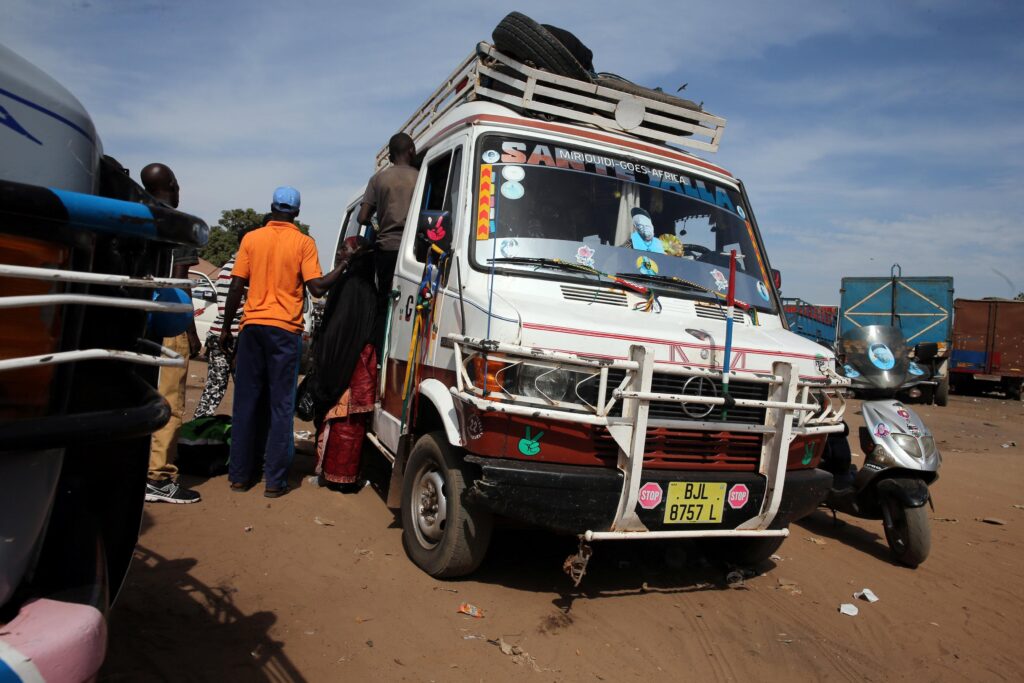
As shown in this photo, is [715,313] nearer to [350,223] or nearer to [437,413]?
[437,413]

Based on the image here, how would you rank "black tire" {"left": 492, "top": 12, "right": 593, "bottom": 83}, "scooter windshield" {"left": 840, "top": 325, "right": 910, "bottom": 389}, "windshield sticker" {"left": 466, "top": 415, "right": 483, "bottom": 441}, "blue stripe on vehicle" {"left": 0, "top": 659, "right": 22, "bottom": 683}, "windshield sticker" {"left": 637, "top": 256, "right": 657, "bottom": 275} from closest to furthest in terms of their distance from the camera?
"blue stripe on vehicle" {"left": 0, "top": 659, "right": 22, "bottom": 683} → "windshield sticker" {"left": 466, "top": 415, "right": 483, "bottom": 441} → "windshield sticker" {"left": 637, "top": 256, "right": 657, "bottom": 275} → "black tire" {"left": 492, "top": 12, "right": 593, "bottom": 83} → "scooter windshield" {"left": 840, "top": 325, "right": 910, "bottom": 389}

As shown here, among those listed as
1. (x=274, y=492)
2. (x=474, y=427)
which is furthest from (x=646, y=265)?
(x=274, y=492)

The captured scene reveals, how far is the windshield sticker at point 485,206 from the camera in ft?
12.4

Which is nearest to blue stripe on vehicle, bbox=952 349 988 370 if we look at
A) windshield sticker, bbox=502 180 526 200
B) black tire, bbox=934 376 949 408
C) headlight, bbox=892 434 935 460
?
black tire, bbox=934 376 949 408

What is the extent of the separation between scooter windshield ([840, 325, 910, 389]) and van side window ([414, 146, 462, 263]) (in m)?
3.04

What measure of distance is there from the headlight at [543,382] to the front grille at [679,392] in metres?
0.09

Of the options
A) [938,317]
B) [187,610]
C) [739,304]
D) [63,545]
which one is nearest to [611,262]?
[739,304]

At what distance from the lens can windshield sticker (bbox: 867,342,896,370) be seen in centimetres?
501

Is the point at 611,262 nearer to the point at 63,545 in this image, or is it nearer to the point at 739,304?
the point at 739,304

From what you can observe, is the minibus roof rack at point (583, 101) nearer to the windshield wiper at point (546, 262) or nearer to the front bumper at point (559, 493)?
the windshield wiper at point (546, 262)

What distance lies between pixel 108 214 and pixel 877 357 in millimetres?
5015

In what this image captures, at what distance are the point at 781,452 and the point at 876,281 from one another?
1640 centimetres

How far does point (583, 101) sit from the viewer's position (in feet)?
14.7

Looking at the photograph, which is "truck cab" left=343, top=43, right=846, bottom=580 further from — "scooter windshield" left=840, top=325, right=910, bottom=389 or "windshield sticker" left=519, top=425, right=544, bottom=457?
"scooter windshield" left=840, top=325, right=910, bottom=389
